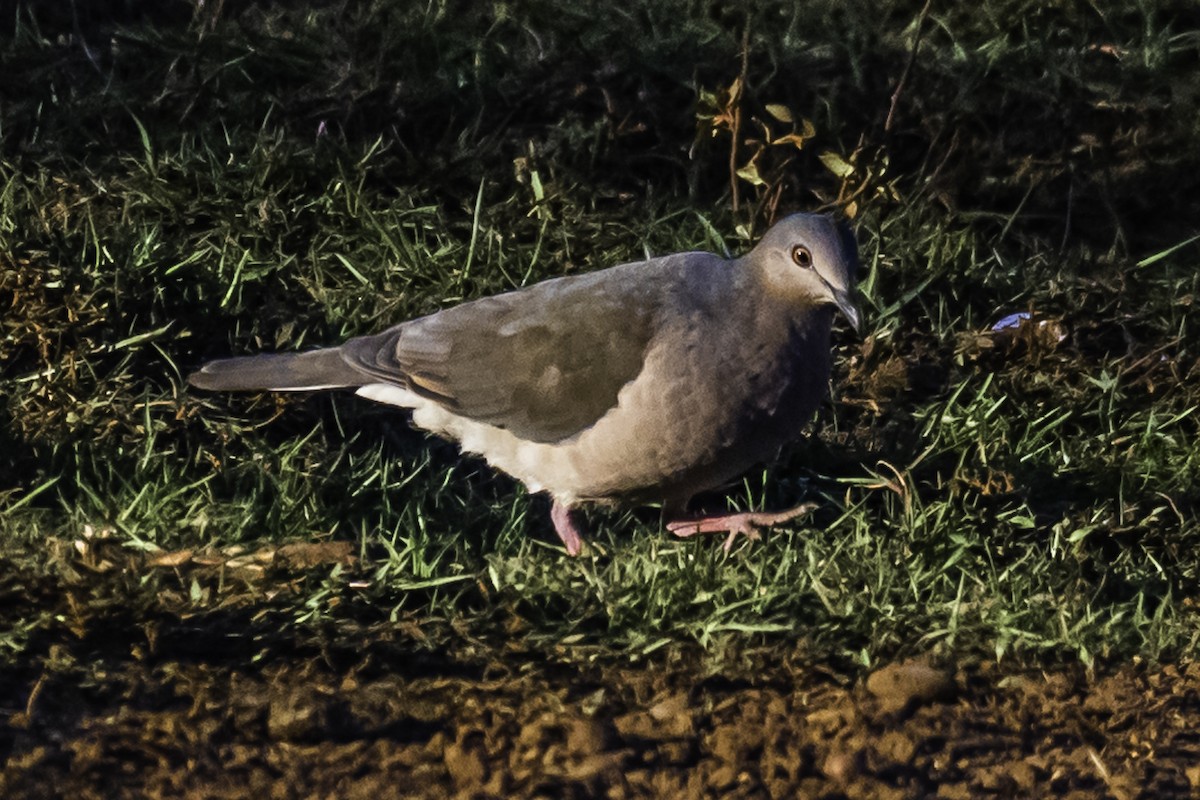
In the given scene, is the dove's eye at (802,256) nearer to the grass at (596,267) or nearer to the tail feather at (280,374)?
the grass at (596,267)

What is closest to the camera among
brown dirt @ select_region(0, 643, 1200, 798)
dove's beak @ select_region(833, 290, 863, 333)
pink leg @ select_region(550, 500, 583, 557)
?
brown dirt @ select_region(0, 643, 1200, 798)

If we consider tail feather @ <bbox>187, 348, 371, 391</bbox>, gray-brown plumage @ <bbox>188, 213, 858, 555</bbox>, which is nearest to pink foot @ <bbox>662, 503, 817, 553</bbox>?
gray-brown plumage @ <bbox>188, 213, 858, 555</bbox>

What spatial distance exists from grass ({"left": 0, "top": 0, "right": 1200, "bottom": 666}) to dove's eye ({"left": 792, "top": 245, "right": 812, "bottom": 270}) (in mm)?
695

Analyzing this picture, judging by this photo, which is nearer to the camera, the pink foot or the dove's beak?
the dove's beak

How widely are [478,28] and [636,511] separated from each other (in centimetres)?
233

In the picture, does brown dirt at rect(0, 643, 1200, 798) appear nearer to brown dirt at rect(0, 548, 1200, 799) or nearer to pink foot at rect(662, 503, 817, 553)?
brown dirt at rect(0, 548, 1200, 799)

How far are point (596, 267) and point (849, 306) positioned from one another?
5.04 feet

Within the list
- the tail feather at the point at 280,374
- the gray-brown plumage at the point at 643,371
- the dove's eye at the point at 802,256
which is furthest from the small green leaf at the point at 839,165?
the tail feather at the point at 280,374

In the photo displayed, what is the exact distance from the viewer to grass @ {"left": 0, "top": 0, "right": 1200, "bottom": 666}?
4.61 metres

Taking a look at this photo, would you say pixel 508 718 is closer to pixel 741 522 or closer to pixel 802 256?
pixel 741 522

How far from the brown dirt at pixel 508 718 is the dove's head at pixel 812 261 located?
98cm

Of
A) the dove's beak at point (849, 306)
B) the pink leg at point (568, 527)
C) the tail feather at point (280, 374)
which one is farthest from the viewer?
the tail feather at point (280, 374)

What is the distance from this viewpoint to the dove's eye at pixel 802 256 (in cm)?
475

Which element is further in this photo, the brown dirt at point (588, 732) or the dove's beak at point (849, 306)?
the dove's beak at point (849, 306)
